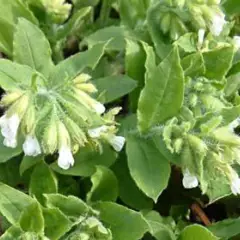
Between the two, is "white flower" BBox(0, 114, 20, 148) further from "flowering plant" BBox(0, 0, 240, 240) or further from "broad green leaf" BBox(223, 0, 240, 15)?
"broad green leaf" BBox(223, 0, 240, 15)

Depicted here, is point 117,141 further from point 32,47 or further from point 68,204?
point 32,47

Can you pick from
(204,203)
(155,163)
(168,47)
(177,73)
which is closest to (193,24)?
(168,47)

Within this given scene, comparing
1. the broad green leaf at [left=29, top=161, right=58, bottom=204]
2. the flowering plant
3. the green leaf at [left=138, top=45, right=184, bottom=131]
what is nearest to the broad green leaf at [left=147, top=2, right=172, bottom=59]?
the flowering plant

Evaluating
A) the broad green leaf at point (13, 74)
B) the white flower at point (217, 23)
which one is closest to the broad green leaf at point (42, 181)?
the broad green leaf at point (13, 74)

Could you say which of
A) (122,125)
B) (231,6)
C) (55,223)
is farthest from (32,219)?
(231,6)

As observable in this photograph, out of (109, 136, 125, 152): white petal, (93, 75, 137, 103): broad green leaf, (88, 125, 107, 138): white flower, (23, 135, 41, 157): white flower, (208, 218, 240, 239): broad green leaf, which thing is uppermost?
(23, 135, 41, 157): white flower

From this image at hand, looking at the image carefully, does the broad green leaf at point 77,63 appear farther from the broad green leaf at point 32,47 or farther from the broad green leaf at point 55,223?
the broad green leaf at point 55,223
